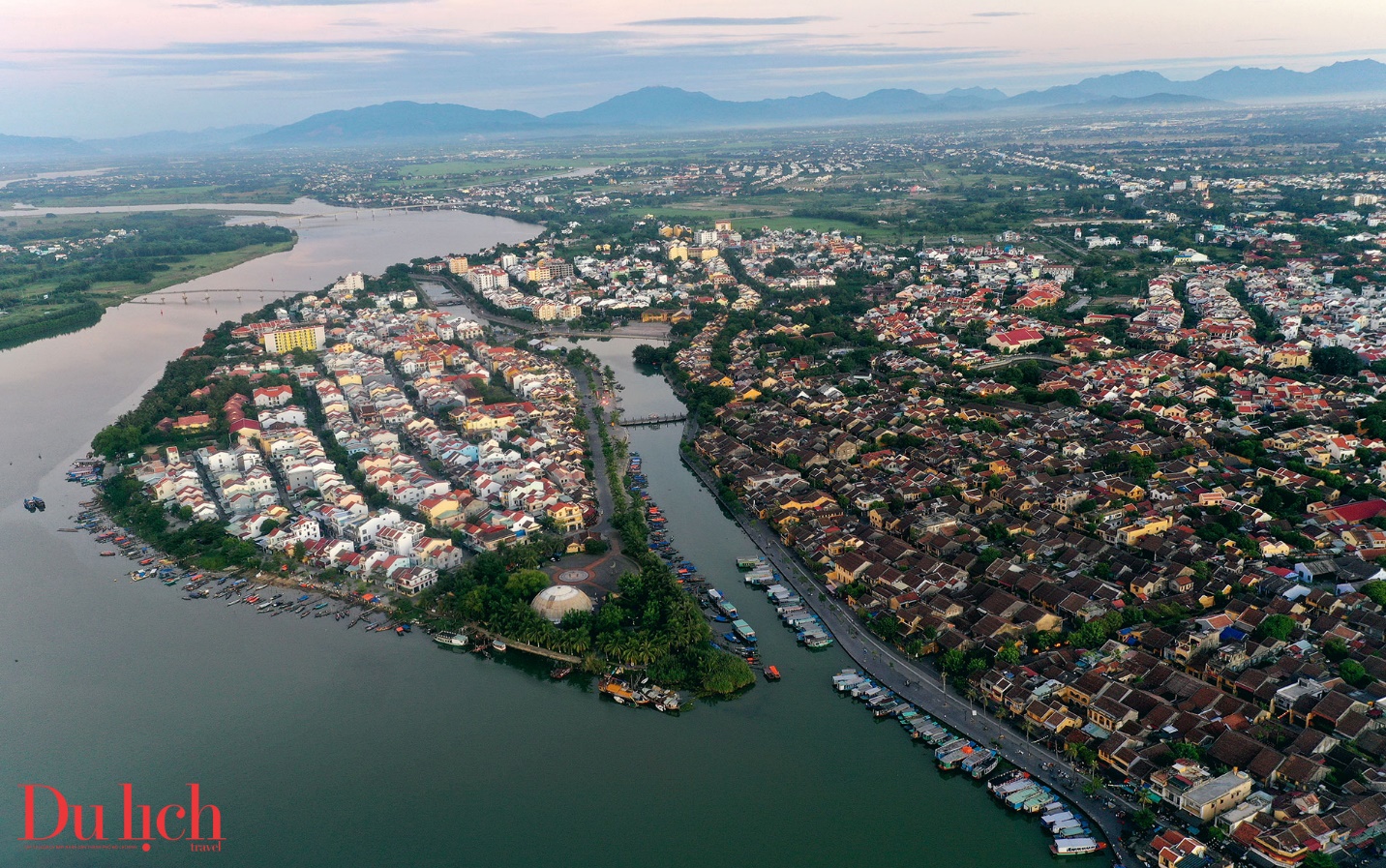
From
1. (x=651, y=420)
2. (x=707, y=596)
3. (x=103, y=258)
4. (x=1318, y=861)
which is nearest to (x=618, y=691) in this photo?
(x=707, y=596)

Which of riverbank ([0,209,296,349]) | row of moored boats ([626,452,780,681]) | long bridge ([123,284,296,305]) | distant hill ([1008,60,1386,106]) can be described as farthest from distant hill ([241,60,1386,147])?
row of moored boats ([626,452,780,681])

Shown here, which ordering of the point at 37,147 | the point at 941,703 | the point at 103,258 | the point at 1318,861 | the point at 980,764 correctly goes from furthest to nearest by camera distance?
1. the point at 37,147
2. the point at 103,258
3. the point at 941,703
4. the point at 980,764
5. the point at 1318,861

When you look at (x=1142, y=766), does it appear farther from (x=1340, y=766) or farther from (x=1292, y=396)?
(x=1292, y=396)

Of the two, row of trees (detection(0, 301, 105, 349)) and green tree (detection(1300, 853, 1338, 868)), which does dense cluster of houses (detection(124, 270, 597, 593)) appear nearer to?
green tree (detection(1300, 853, 1338, 868))

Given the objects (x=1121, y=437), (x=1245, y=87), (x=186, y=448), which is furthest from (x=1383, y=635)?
(x=1245, y=87)

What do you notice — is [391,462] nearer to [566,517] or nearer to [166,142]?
[566,517]
